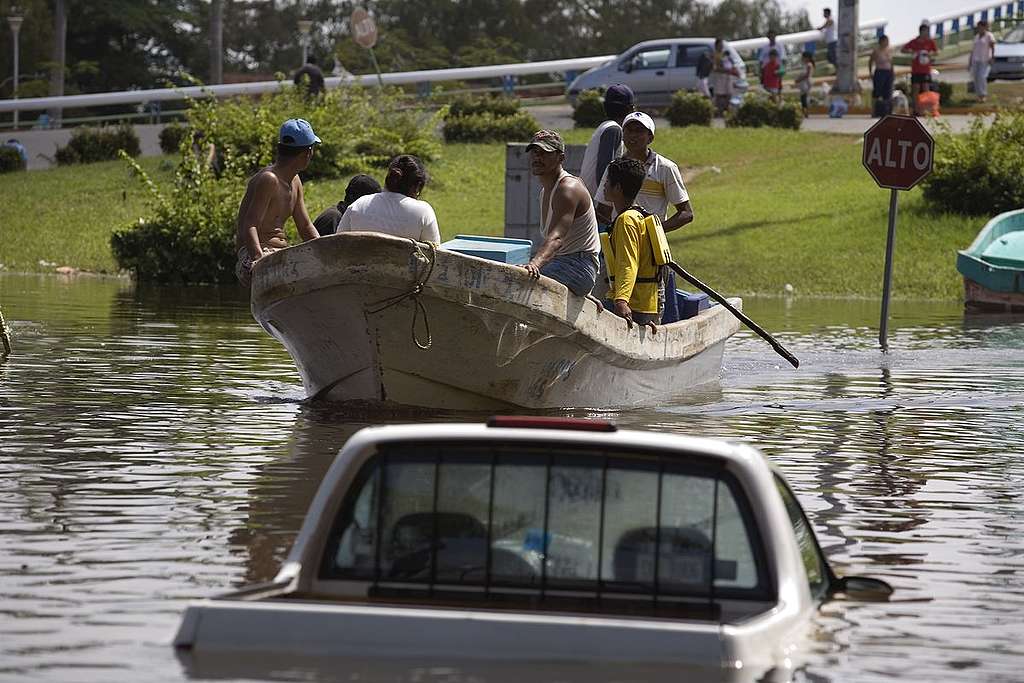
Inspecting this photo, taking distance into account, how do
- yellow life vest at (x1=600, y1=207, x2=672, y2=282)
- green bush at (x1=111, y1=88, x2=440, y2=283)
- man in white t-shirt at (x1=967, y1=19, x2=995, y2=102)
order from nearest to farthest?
yellow life vest at (x1=600, y1=207, x2=672, y2=282)
green bush at (x1=111, y1=88, x2=440, y2=283)
man in white t-shirt at (x1=967, y1=19, x2=995, y2=102)

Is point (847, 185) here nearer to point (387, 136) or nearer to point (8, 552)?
point (387, 136)

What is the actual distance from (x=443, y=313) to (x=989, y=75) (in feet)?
138

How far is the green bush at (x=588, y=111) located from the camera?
4447 centimetres

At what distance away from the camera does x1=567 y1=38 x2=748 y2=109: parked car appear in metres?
50.4

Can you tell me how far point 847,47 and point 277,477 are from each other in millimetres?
38704

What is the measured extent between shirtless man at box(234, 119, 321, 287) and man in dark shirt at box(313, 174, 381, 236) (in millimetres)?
673

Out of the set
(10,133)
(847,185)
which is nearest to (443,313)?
(847,185)

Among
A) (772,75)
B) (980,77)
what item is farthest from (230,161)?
(980,77)

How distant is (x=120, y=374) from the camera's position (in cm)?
1698

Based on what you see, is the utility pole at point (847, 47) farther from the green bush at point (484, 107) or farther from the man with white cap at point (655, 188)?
the man with white cap at point (655, 188)

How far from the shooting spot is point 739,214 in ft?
117

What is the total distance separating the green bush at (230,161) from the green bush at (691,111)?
524 centimetres

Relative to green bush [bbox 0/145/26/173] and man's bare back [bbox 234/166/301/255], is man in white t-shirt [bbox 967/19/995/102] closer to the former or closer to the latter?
green bush [bbox 0/145/26/173]

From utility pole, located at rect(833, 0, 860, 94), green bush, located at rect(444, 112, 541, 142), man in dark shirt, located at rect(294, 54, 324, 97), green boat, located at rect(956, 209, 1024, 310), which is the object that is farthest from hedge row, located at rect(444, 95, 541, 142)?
green boat, located at rect(956, 209, 1024, 310)
